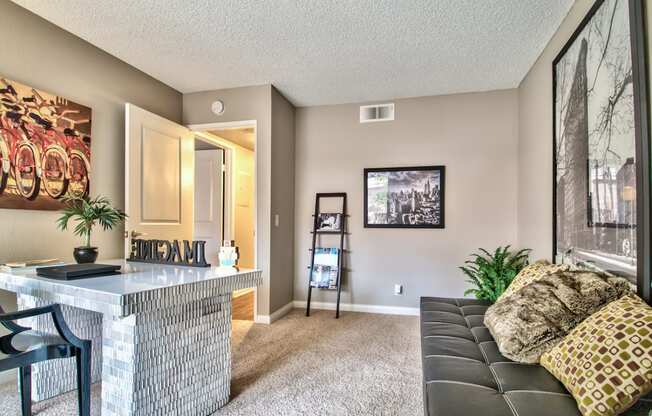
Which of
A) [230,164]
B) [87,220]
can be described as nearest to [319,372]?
[87,220]

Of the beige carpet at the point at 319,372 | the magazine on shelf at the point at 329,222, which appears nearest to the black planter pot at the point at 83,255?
the beige carpet at the point at 319,372

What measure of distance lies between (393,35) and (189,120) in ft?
8.00

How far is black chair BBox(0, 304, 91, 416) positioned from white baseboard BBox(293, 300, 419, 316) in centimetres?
268

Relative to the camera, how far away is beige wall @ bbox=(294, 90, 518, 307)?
3.67 meters

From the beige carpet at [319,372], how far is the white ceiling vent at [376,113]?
228 cm

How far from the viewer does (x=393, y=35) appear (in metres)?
2.59

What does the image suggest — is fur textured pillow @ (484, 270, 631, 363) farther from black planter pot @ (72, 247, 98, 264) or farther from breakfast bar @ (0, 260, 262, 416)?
black planter pot @ (72, 247, 98, 264)

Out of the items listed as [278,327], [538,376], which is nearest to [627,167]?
[538,376]

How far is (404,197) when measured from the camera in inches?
153

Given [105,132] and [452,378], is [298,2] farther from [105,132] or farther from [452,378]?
[452,378]

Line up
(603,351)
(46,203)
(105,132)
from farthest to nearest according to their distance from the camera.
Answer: (105,132) → (46,203) → (603,351)

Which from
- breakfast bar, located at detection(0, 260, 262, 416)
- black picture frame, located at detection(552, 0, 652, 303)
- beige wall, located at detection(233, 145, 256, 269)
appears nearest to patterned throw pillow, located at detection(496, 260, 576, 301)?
black picture frame, located at detection(552, 0, 652, 303)

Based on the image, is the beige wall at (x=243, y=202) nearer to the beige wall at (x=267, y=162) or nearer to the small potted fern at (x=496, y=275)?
the beige wall at (x=267, y=162)

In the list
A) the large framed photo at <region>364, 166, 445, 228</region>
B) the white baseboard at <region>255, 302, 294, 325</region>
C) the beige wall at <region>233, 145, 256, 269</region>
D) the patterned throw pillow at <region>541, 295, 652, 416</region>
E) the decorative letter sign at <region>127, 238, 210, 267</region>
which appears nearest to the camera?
the patterned throw pillow at <region>541, 295, 652, 416</region>
